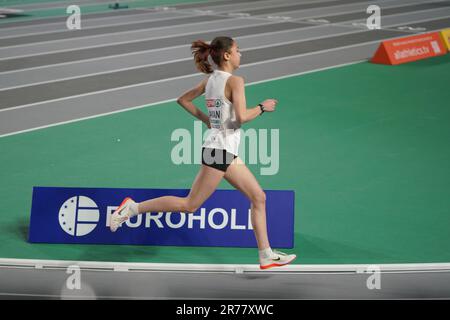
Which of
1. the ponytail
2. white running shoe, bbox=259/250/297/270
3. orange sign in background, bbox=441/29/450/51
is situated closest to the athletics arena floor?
white running shoe, bbox=259/250/297/270

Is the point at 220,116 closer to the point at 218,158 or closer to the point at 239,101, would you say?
the point at 239,101

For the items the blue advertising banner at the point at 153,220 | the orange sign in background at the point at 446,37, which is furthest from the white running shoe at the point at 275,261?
the orange sign in background at the point at 446,37

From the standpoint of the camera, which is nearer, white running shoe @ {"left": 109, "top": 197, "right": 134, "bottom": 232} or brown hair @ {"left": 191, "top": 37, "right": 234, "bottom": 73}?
brown hair @ {"left": 191, "top": 37, "right": 234, "bottom": 73}

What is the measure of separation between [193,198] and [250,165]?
143 inches

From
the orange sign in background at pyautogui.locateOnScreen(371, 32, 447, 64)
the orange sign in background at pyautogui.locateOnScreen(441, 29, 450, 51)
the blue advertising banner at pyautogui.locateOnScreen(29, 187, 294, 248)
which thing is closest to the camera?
the blue advertising banner at pyautogui.locateOnScreen(29, 187, 294, 248)

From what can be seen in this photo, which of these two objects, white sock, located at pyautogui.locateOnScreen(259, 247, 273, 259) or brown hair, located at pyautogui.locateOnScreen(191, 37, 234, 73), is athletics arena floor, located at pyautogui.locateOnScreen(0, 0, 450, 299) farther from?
brown hair, located at pyautogui.locateOnScreen(191, 37, 234, 73)

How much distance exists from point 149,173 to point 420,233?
11.0 feet

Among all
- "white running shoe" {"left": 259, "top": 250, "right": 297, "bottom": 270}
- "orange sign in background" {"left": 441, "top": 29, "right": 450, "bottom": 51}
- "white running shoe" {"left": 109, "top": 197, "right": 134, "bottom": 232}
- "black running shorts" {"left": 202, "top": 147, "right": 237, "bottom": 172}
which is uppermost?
"orange sign in background" {"left": 441, "top": 29, "right": 450, "bottom": 51}

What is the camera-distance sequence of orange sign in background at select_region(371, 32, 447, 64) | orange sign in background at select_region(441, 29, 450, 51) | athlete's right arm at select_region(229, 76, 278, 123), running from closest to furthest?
athlete's right arm at select_region(229, 76, 278, 123) → orange sign in background at select_region(371, 32, 447, 64) → orange sign in background at select_region(441, 29, 450, 51)

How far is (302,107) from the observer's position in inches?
536

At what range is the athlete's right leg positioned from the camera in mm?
7133

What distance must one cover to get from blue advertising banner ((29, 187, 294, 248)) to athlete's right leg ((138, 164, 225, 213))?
31 cm

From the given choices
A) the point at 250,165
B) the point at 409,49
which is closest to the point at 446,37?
the point at 409,49
